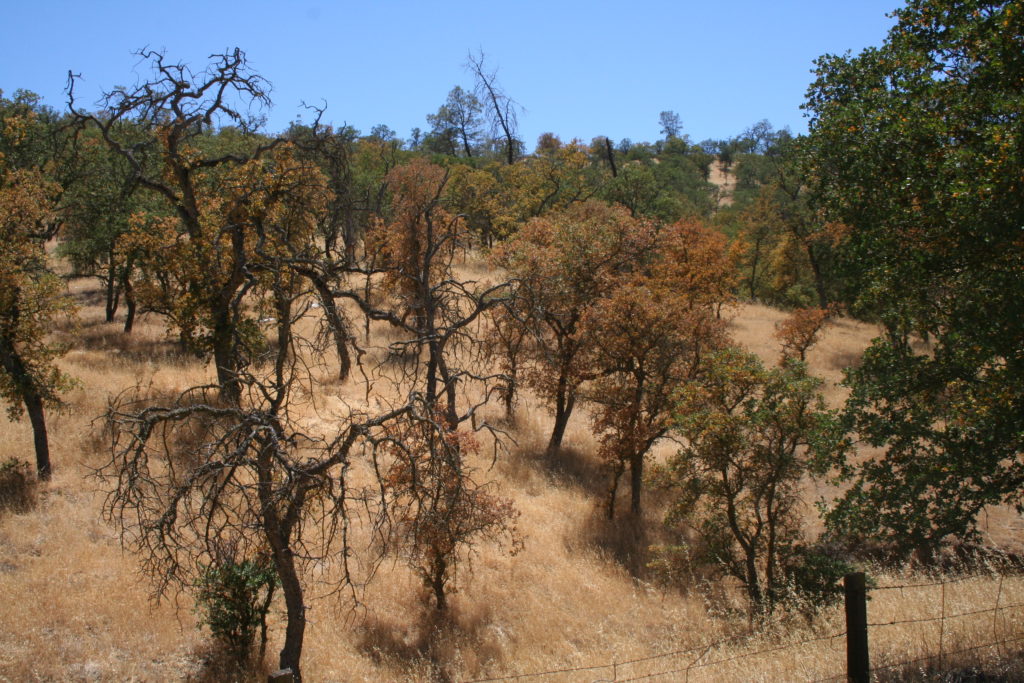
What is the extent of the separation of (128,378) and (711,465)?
1530 cm

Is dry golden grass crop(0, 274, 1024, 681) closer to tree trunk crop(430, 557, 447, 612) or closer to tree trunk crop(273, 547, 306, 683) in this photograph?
tree trunk crop(430, 557, 447, 612)

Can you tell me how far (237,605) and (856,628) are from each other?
8228mm

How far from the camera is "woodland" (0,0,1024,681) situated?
327 inches

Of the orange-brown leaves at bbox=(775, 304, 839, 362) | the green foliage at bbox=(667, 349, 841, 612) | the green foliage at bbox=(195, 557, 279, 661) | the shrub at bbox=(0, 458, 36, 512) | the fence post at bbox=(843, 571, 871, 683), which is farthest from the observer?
the orange-brown leaves at bbox=(775, 304, 839, 362)

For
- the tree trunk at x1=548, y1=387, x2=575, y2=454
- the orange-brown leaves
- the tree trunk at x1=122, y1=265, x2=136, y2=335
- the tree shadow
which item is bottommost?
the tree shadow

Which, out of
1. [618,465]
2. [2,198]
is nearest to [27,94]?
[2,198]

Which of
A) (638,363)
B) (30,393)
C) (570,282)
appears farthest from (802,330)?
(30,393)

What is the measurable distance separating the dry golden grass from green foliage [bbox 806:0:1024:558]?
1.39 meters

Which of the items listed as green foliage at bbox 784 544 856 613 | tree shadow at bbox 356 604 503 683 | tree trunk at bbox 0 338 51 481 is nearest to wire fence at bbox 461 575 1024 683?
tree shadow at bbox 356 604 503 683

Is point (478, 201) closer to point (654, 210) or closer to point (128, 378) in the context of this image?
point (654, 210)

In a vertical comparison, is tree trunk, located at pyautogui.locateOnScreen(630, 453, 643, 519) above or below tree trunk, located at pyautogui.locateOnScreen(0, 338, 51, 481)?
below

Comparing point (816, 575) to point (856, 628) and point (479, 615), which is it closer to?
point (479, 615)

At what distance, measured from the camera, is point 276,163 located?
17688 mm

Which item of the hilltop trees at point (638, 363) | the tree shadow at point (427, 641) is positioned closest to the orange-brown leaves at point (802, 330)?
the hilltop trees at point (638, 363)
